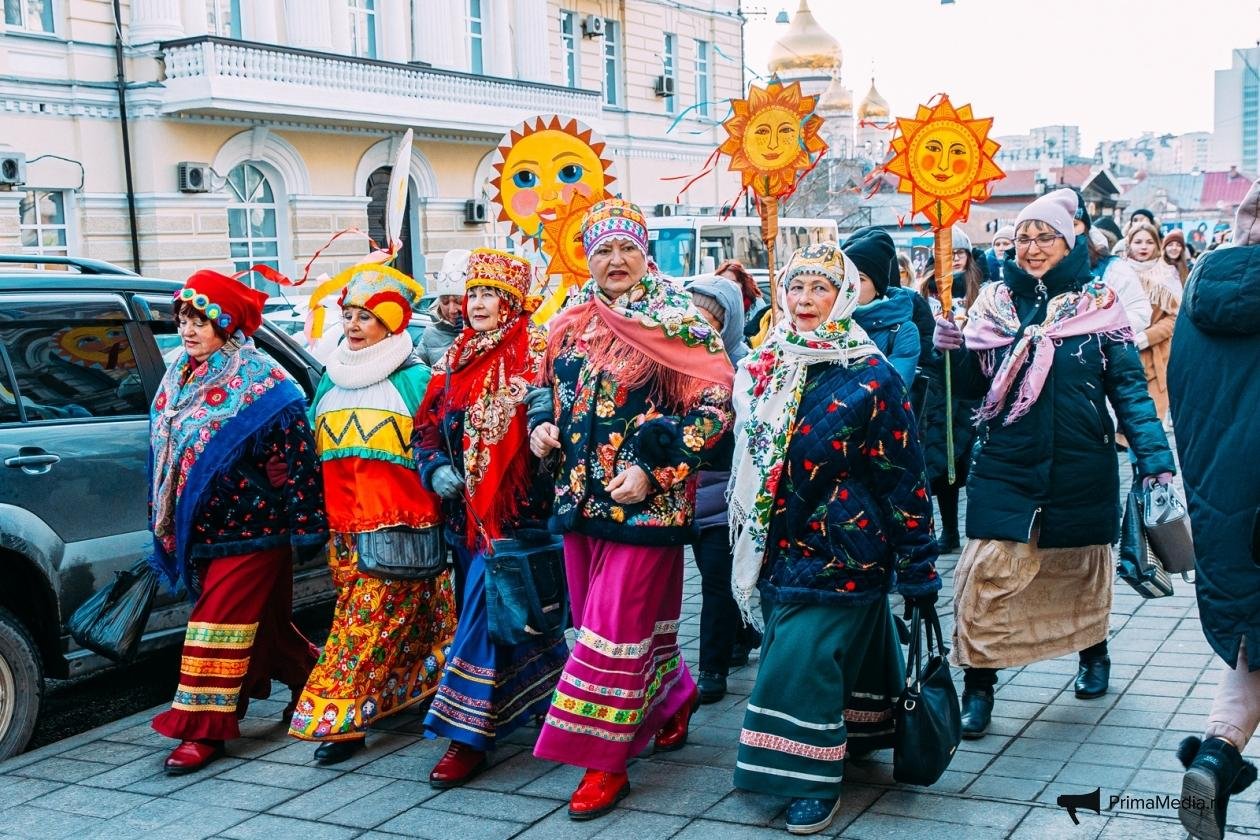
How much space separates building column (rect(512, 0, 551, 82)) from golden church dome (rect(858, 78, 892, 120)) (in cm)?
4869

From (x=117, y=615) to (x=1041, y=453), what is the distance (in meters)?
3.55

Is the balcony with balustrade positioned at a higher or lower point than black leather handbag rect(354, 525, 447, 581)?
higher

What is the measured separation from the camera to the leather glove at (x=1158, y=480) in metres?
4.98

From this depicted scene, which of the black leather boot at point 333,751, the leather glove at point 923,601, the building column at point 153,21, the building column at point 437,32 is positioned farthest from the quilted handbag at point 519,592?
the building column at point 437,32

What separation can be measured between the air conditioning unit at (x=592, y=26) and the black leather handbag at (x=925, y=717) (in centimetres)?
2760

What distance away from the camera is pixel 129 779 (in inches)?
211

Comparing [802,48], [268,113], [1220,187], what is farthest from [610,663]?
[1220,187]

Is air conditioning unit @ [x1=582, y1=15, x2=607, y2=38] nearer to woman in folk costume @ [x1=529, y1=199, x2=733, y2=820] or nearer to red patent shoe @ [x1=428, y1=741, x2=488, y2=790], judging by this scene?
woman in folk costume @ [x1=529, y1=199, x2=733, y2=820]

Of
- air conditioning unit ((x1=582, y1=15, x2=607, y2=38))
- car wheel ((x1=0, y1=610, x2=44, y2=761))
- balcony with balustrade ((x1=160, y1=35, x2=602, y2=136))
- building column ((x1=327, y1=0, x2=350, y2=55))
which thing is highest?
air conditioning unit ((x1=582, y1=15, x2=607, y2=38))

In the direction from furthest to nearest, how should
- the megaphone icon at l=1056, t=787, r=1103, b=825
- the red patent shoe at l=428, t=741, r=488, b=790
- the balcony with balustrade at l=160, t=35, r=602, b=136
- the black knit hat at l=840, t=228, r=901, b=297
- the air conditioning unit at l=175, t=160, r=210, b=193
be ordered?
1. the air conditioning unit at l=175, t=160, r=210, b=193
2. the balcony with balustrade at l=160, t=35, r=602, b=136
3. the black knit hat at l=840, t=228, r=901, b=297
4. the red patent shoe at l=428, t=741, r=488, b=790
5. the megaphone icon at l=1056, t=787, r=1103, b=825

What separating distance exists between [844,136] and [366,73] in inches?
2131

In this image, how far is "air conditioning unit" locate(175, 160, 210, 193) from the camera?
2184 cm

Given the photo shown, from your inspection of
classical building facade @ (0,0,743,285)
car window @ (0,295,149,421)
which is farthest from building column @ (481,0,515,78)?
car window @ (0,295,149,421)

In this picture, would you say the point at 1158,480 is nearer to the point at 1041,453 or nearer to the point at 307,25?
the point at 1041,453
